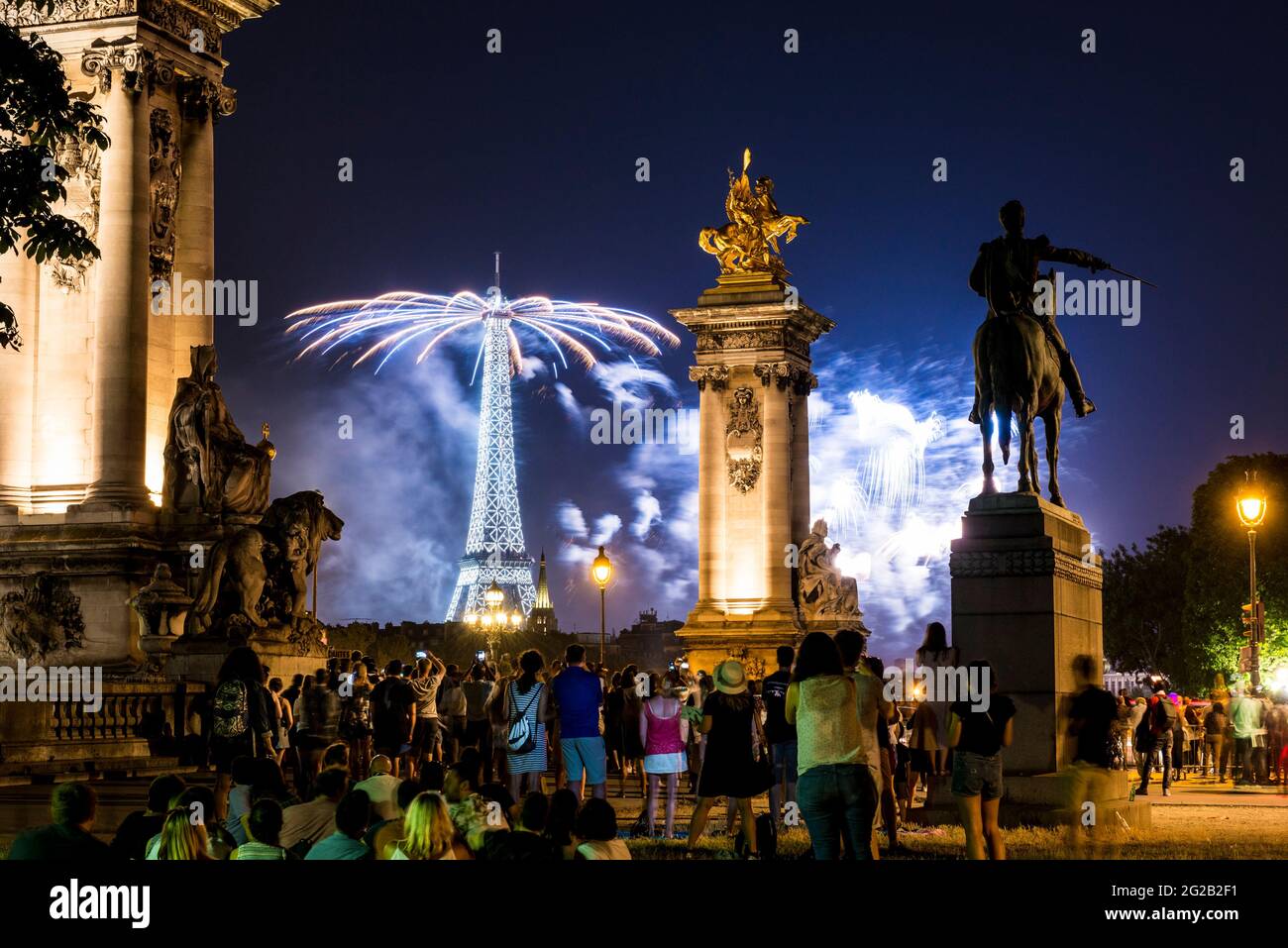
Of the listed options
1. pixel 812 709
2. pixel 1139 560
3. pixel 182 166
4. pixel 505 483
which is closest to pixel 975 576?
pixel 812 709

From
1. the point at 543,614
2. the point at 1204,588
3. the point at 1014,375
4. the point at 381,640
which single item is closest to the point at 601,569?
the point at 1014,375

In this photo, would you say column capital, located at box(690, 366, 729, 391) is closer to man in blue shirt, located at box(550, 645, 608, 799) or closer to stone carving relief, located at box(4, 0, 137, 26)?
stone carving relief, located at box(4, 0, 137, 26)

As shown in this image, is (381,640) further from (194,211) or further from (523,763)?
(523,763)

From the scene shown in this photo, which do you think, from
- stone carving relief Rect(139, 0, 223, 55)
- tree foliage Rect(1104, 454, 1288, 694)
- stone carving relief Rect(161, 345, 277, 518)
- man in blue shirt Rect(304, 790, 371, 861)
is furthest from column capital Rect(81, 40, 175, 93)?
tree foliage Rect(1104, 454, 1288, 694)

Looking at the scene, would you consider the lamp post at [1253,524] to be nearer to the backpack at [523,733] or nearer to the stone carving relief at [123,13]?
the backpack at [523,733]
